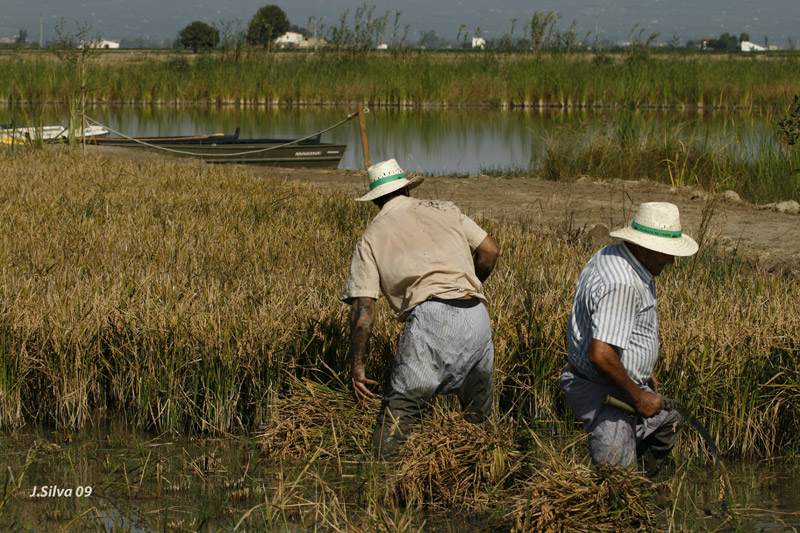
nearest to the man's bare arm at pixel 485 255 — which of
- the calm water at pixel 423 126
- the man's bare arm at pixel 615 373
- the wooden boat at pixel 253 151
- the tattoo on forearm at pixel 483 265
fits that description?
the tattoo on forearm at pixel 483 265

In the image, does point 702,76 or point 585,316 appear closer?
point 585,316

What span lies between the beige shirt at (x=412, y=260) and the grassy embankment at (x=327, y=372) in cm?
68

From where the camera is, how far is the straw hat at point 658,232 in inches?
159

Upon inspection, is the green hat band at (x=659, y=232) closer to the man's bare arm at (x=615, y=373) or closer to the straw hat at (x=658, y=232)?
the straw hat at (x=658, y=232)

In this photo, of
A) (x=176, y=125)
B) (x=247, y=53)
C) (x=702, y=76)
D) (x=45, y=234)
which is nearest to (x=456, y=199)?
(x=45, y=234)

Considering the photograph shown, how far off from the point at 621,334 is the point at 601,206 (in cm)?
872

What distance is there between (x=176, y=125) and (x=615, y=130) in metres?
16.2

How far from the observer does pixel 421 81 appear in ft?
111

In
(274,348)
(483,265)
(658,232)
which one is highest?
(658,232)

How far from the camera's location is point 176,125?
28500 millimetres

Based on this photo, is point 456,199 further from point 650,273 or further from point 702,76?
point 702,76

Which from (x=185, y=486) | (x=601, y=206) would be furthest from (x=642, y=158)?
(x=185, y=486)

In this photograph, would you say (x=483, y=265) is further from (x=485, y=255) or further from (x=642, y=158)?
(x=642, y=158)

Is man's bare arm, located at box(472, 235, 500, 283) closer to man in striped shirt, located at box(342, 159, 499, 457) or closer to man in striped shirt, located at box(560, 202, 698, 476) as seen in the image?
man in striped shirt, located at box(342, 159, 499, 457)
